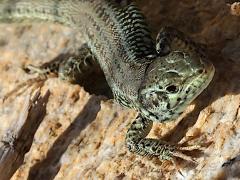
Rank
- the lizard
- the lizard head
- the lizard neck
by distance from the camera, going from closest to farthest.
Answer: the lizard head
the lizard
the lizard neck

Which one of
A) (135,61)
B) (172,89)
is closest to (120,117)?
(135,61)

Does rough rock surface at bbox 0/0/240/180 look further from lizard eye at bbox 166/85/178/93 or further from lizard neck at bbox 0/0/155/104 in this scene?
lizard eye at bbox 166/85/178/93

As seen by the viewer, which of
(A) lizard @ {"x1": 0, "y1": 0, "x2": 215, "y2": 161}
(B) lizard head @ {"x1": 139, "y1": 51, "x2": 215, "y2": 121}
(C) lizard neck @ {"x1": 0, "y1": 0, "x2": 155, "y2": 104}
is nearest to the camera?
(B) lizard head @ {"x1": 139, "y1": 51, "x2": 215, "y2": 121}

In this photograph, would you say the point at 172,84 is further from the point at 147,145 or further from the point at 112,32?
the point at 112,32

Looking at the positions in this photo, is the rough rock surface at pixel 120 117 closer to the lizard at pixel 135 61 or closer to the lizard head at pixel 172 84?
the lizard at pixel 135 61

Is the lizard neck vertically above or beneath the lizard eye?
beneath

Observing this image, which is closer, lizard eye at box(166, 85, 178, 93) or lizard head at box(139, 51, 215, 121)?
lizard head at box(139, 51, 215, 121)

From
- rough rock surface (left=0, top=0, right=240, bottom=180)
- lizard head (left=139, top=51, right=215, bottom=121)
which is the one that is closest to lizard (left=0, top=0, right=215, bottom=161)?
lizard head (left=139, top=51, right=215, bottom=121)
